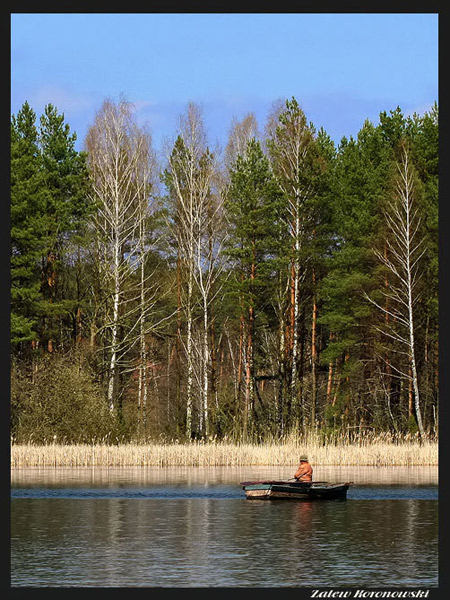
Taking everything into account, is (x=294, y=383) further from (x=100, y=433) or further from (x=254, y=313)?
(x=100, y=433)

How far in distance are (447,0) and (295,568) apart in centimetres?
1343

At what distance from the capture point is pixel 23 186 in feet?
185

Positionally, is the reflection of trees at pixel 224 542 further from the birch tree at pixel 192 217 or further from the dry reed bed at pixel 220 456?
the birch tree at pixel 192 217

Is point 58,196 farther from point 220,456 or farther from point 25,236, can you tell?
point 220,456

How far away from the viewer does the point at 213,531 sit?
2870cm

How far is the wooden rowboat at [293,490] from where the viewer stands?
34219 millimetres

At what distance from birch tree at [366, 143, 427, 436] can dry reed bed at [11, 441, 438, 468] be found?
5.87 metres

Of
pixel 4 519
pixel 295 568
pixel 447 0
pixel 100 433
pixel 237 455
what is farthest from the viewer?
pixel 100 433

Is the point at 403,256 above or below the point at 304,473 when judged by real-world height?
above

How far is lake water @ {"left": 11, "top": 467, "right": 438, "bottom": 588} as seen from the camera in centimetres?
2227

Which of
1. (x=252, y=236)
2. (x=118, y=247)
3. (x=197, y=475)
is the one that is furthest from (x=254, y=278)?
(x=197, y=475)

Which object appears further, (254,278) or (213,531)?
(254,278)

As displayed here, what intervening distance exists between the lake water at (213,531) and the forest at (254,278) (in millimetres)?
11188
